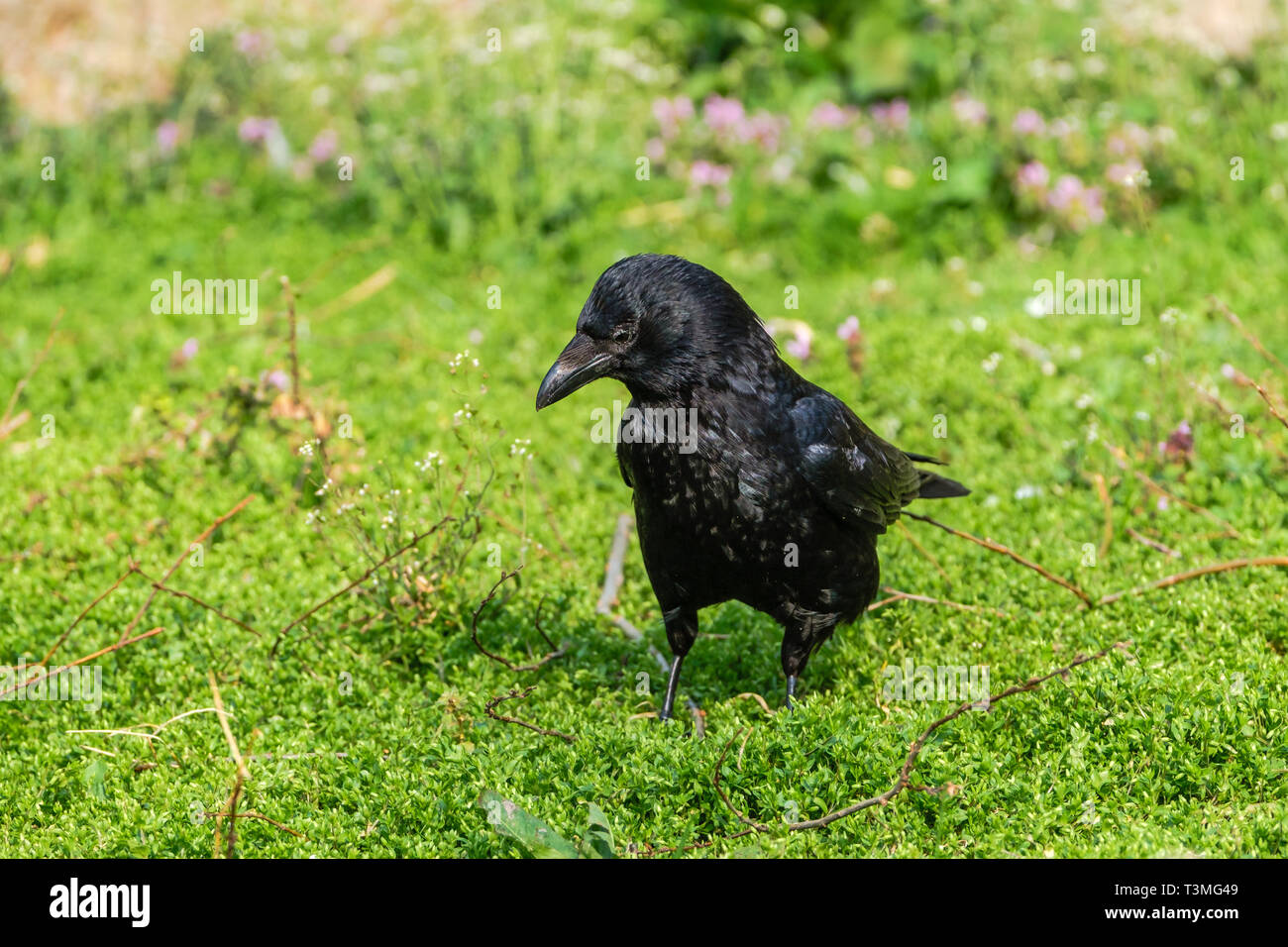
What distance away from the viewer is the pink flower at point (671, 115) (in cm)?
923

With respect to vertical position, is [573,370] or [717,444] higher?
[573,370]

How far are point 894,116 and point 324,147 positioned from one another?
13.8 ft

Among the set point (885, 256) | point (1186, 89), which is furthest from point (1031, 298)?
point (1186, 89)

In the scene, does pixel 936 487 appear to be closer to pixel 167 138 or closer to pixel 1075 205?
pixel 1075 205

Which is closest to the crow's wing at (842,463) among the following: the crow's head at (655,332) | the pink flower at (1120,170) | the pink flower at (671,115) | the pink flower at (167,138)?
the crow's head at (655,332)

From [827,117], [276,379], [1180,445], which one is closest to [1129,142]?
[827,117]

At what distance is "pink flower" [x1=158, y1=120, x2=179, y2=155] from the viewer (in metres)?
9.55

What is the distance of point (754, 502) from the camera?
3715 mm

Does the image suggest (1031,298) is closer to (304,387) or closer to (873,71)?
(873,71)

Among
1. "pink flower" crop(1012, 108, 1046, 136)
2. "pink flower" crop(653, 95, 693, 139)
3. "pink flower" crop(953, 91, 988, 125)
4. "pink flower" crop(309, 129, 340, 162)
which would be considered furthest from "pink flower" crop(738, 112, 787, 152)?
"pink flower" crop(309, 129, 340, 162)

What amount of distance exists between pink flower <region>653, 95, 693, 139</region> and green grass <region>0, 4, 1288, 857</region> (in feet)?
0.62

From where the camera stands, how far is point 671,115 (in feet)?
30.4

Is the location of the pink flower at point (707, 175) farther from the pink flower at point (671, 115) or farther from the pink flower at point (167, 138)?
the pink flower at point (167, 138)

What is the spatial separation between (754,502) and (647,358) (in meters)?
0.53
